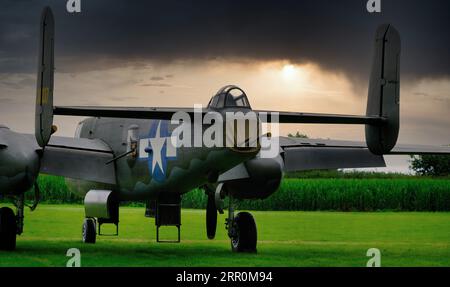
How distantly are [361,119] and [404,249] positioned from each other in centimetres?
1076

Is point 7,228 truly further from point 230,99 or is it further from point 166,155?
point 230,99

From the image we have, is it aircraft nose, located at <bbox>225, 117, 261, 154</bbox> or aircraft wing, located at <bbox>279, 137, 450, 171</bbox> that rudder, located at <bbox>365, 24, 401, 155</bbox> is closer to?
aircraft nose, located at <bbox>225, 117, 261, 154</bbox>

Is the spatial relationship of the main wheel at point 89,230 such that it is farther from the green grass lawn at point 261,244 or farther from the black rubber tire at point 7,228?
the black rubber tire at point 7,228

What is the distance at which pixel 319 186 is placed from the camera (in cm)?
6312

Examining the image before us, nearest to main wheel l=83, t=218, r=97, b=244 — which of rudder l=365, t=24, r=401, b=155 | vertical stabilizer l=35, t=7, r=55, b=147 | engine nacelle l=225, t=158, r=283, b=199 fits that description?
engine nacelle l=225, t=158, r=283, b=199

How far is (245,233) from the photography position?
22391 millimetres

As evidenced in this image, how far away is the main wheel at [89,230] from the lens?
1065 inches

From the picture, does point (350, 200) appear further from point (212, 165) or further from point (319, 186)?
point (212, 165)

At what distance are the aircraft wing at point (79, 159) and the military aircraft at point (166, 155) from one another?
0.03 metres

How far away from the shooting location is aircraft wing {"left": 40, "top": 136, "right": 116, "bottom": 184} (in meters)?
22.7

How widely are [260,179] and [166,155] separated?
9.09ft

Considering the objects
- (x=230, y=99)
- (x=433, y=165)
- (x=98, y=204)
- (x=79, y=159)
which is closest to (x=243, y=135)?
(x=230, y=99)
